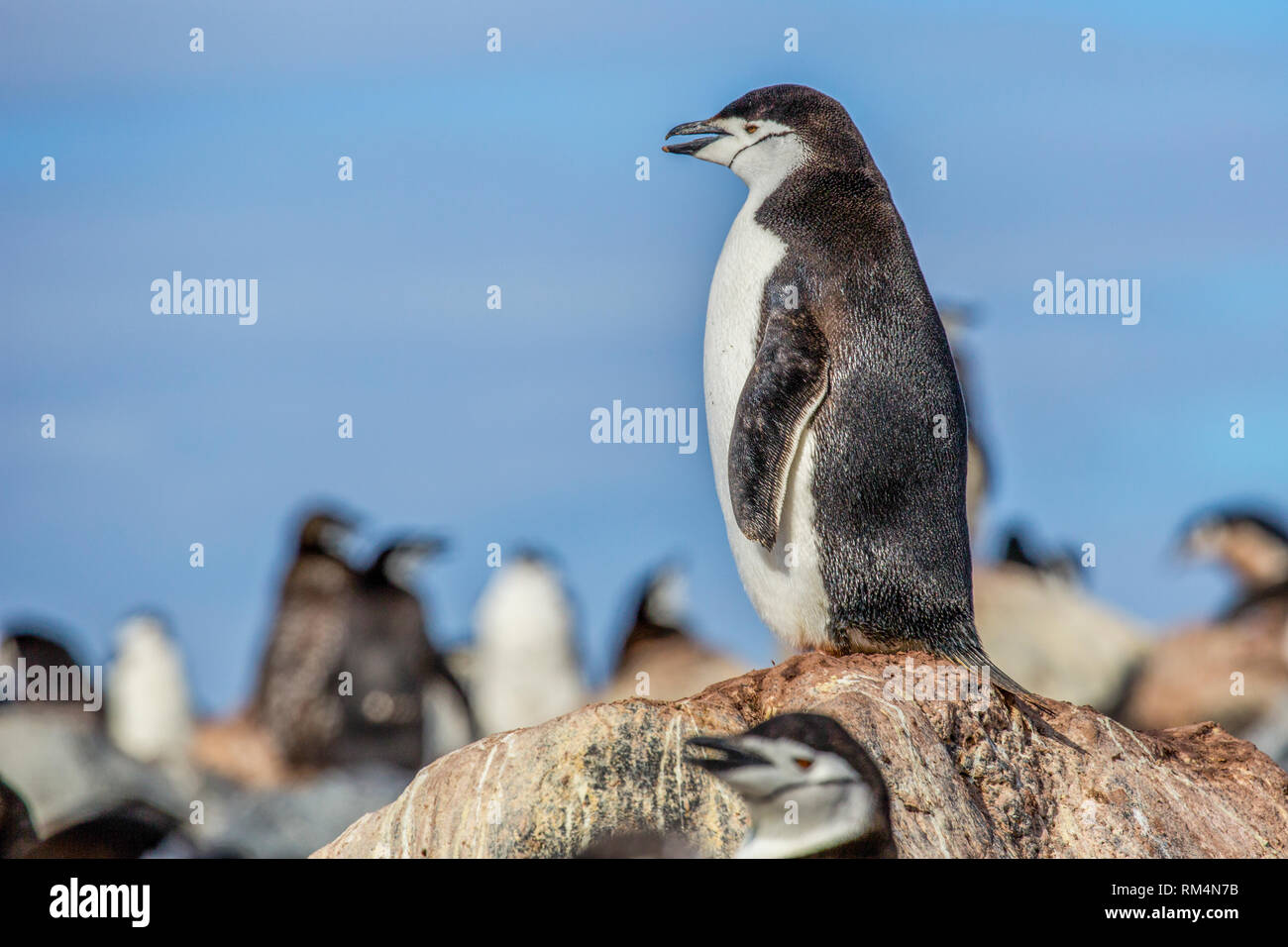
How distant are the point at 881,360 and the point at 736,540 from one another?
34.1 inches

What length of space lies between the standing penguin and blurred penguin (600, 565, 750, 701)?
5.81 m

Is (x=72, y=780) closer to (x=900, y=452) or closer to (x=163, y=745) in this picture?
(x=163, y=745)

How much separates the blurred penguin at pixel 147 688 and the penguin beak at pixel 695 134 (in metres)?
9.77

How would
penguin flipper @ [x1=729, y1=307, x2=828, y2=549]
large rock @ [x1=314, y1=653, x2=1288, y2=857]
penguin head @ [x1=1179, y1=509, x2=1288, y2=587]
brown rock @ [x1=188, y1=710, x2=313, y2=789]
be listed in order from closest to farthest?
large rock @ [x1=314, y1=653, x2=1288, y2=857]
penguin flipper @ [x1=729, y1=307, x2=828, y2=549]
brown rock @ [x1=188, y1=710, x2=313, y2=789]
penguin head @ [x1=1179, y1=509, x2=1288, y2=587]

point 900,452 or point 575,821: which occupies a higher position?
point 900,452

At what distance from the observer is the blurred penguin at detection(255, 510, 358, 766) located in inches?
448

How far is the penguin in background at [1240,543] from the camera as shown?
49.5ft

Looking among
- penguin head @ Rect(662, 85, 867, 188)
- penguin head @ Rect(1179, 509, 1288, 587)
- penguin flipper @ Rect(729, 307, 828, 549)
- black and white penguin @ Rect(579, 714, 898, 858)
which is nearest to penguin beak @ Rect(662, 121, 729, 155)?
penguin head @ Rect(662, 85, 867, 188)

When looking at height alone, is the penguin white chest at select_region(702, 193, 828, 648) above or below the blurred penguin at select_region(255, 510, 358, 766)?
above

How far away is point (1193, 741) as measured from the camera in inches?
235

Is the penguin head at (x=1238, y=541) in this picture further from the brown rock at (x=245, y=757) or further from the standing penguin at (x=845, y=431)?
the standing penguin at (x=845, y=431)

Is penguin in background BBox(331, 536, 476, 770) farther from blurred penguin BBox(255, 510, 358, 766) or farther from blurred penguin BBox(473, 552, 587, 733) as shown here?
blurred penguin BBox(473, 552, 587, 733)

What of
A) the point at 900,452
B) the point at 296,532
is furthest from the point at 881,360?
the point at 296,532

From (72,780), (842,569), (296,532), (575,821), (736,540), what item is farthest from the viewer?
(296,532)
